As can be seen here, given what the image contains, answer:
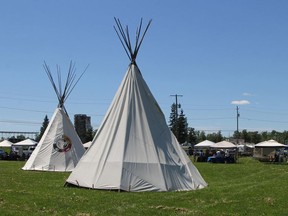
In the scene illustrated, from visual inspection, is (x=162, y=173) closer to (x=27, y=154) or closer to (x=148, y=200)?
(x=148, y=200)

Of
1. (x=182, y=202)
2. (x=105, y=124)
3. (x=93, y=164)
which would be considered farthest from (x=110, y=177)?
(x=182, y=202)

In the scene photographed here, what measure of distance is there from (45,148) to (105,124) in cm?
1069

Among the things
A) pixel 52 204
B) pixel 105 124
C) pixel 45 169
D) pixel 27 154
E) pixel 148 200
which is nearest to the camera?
pixel 52 204

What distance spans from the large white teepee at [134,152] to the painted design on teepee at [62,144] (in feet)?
33.2

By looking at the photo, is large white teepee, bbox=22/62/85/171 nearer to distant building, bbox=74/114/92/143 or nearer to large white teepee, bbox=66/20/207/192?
large white teepee, bbox=66/20/207/192

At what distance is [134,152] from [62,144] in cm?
1148

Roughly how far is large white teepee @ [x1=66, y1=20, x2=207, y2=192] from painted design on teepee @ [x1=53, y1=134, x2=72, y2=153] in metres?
10.1

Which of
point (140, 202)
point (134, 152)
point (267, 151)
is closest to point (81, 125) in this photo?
point (267, 151)

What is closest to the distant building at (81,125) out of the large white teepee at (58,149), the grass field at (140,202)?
the large white teepee at (58,149)

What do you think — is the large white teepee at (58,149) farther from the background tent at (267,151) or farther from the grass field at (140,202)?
the background tent at (267,151)

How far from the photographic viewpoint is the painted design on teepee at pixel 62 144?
952 inches

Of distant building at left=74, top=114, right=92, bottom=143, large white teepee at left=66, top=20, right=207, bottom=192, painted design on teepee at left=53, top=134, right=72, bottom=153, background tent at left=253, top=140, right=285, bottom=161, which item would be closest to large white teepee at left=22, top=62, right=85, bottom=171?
painted design on teepee at left=53, top=134, right=72, bottom=153

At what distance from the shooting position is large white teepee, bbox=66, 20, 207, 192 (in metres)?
13.1

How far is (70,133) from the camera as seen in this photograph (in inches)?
978
